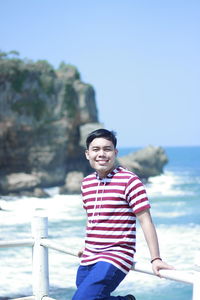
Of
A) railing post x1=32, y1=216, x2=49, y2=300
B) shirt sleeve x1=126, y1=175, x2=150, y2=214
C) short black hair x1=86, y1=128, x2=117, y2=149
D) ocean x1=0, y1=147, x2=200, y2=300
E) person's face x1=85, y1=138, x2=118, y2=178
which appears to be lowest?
A: ocean x1=0, y1=147, x2=200, y2=300

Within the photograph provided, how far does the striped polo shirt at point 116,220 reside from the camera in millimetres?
2844

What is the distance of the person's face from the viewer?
119 inches

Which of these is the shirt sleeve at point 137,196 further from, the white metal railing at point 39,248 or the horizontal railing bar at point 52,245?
the white metal railing at point 39,248

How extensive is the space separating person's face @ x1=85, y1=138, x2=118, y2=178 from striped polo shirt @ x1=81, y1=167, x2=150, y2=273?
6 cm

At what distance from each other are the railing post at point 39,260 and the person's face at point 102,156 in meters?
0.95

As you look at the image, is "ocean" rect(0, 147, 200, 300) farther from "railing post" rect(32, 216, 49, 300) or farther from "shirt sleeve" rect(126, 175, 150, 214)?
"shirt sleeve" rect(126, 175, 150, 214)

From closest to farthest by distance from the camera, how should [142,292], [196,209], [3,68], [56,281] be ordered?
1. [142,292]
2. [56,281]
3. [196,209]
4. [3,68]

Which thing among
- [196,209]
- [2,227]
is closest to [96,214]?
[2,227]

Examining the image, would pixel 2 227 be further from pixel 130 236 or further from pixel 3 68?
pixel 130 236

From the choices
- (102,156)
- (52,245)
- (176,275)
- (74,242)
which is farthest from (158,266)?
(74,242)

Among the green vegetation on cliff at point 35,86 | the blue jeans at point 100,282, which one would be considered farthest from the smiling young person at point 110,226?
the green vegetation on cliff at point 35,86

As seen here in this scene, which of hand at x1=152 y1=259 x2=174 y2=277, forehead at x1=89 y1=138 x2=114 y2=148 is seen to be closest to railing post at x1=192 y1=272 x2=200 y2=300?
hand at x1=152 y1=259 x2=174 y2=277

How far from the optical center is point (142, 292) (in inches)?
463

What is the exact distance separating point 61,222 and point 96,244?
2133 centimetres
